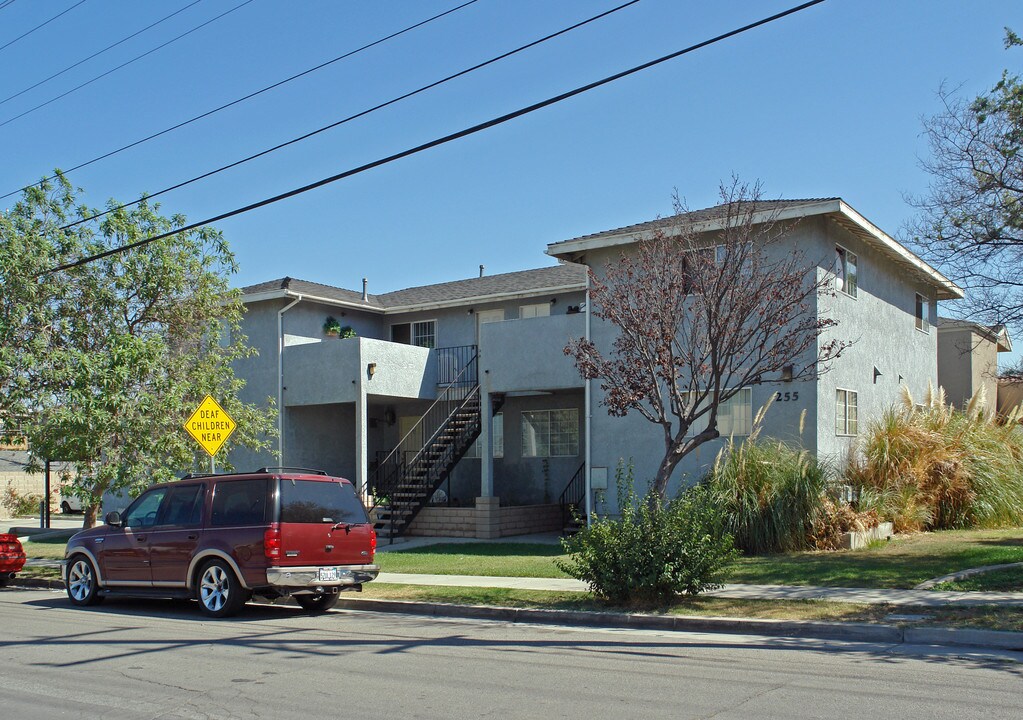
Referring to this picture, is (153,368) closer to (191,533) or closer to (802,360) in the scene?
(191,533)

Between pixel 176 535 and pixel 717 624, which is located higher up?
pixel 176 535

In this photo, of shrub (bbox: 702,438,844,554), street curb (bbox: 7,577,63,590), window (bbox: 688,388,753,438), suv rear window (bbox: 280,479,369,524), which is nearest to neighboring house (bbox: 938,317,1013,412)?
window (bbox: 688,388,753,438)

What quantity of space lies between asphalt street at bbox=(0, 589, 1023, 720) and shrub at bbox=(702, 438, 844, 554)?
6335 mm

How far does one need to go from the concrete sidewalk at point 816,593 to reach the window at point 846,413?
761 cm

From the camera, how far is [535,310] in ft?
85.9

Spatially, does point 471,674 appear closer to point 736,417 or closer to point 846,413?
point 736,417

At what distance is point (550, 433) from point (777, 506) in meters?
8.93

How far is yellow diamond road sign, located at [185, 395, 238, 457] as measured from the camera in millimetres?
16250

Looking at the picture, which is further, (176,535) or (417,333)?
(417,333)

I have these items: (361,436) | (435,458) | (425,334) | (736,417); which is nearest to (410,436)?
(425,334)

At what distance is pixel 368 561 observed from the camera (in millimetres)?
13516

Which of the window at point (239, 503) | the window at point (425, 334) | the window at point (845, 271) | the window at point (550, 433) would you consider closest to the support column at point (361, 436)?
the window at point (425, 334)

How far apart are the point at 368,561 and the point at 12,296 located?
9.56 meters

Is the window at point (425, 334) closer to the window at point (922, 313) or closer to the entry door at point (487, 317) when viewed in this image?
the entry door at point (487, 317)
